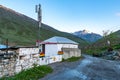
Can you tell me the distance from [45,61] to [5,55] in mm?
10910

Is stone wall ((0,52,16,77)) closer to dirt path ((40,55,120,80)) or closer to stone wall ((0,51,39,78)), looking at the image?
stone wall ((0,51,39,78))

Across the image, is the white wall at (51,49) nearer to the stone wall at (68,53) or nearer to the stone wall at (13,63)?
the stone wall at (68,53)

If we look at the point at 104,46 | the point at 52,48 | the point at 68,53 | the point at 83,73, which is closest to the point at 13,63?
the point at 83,73

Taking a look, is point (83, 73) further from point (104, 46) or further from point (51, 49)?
point (104, 46)

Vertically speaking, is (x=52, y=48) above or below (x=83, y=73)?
above

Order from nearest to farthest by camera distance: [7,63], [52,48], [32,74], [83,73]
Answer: [7,63] → [32,74] → [83,73] → [52,48]

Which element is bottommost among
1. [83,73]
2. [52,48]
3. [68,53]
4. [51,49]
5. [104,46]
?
[83,73]

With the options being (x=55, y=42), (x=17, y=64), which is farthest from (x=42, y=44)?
(x=17, y=64)

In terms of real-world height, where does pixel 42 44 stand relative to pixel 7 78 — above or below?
above

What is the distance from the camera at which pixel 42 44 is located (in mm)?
45812

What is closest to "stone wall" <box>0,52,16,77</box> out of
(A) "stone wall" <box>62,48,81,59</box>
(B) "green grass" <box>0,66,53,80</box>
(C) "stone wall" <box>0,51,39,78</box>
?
(C) "stone wall" <box>0,51,39,78</box>

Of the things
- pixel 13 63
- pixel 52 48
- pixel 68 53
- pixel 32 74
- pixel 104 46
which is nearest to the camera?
pixel 32 74

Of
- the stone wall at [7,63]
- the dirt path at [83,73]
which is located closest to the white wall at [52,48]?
the dirt path at [83,73]

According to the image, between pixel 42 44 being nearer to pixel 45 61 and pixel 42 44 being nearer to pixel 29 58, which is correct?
pixel 45 61
